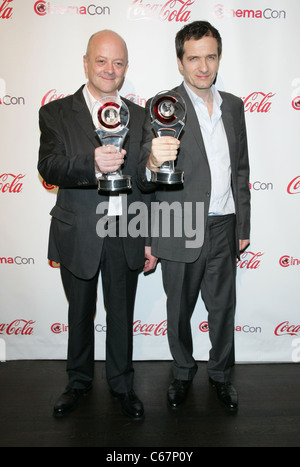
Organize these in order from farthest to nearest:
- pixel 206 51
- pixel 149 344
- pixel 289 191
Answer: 1. pixel 149 344
2. pixel 289 191
3. pixel 206 51

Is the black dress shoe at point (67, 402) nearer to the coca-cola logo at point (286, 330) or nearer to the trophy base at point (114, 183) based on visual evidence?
the trophy base at point (114, 183)

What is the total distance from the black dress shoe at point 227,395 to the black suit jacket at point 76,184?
891mm

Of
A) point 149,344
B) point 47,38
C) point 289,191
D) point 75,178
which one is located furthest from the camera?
point 149,344

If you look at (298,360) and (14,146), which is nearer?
(14,146)

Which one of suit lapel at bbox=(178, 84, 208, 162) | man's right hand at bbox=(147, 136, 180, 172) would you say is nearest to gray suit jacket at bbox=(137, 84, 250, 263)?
suit lapel at bbox=(178, 84, 208, 162)

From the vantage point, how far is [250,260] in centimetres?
296

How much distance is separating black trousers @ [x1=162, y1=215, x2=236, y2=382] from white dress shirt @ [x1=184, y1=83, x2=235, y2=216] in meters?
0.11

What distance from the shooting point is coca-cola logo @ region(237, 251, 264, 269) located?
2945mm

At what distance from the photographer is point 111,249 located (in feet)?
7.41

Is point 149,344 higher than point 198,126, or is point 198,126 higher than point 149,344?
point 198,126

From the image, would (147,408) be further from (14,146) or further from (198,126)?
(14,146)

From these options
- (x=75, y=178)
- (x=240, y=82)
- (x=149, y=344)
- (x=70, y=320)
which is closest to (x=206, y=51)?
(x=240, y=82)

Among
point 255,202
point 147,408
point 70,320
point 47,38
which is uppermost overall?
point 47,38

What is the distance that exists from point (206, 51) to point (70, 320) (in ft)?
5.17
